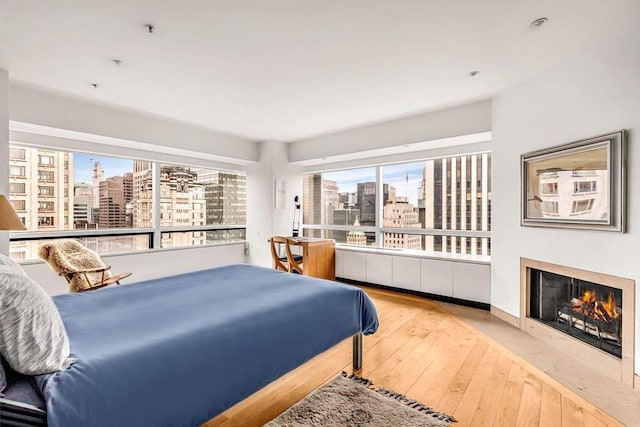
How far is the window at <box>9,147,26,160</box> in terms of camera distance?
3805mm

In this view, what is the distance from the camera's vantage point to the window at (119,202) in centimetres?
395

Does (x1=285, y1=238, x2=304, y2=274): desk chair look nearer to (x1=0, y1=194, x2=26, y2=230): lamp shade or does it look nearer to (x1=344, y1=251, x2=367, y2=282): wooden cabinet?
(x1=344, y1=251, x2=367, y2=282): wooden cabinet

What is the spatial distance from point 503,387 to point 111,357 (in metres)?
2.39

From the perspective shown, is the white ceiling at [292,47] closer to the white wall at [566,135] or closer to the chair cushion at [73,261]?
the white wall at [566,135]

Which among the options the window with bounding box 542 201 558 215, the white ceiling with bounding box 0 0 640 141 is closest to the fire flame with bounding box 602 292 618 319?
the window with bounding box 542 201 558 215

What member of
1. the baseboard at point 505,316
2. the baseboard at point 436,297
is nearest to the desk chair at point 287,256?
the baseboard at point 436,297

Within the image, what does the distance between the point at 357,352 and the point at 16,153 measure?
4.55 metres

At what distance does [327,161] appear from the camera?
589 centimetres

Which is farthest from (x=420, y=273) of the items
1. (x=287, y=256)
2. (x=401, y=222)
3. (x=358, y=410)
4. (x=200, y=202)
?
(x=200, y=202)

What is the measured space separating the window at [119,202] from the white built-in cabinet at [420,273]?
93.5 inches

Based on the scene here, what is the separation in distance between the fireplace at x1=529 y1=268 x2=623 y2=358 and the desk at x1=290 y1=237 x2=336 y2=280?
113 inches

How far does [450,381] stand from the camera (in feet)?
7.57

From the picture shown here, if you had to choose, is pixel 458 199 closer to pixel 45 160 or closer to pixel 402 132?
pixel 402 132

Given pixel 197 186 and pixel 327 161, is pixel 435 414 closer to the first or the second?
pixel 327 161
